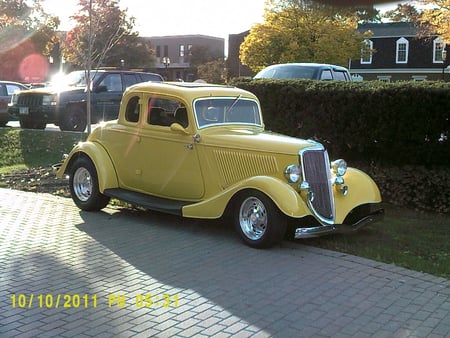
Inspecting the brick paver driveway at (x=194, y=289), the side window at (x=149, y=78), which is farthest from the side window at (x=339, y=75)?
the brick paver driveway at (x=194, y=289)

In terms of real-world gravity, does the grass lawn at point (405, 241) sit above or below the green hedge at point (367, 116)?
below

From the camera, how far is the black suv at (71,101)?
16.2 meters

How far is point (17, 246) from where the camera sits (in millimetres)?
6098

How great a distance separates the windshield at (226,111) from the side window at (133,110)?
103 cm

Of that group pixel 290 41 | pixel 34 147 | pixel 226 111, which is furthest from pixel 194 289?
pixel 290 41

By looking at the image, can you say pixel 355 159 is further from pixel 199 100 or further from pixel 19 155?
pixel 19 155

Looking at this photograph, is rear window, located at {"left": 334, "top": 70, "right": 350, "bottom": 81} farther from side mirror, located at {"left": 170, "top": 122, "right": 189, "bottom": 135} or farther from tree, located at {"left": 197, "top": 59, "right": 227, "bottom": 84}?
tree, located at {"left": 197, "top": 59, "right": 227, "bottom": 84}

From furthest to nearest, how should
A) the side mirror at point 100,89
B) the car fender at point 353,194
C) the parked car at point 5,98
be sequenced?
the parked car at point 5,98, the side mirror at point 100,89, the car fender at point 353,194

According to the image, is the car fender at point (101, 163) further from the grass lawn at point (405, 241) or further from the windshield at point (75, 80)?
the windshield at point (75, 80)

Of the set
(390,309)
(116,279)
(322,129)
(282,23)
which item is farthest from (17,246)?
(282,23)

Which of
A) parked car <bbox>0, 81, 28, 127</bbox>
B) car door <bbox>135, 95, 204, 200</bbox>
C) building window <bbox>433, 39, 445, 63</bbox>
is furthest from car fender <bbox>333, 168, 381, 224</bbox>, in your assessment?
building window <bbox>433, 39, 445, 63</bbox>

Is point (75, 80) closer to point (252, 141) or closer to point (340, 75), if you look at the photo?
point (340, 75)

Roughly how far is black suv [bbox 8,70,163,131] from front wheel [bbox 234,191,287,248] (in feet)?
35.6

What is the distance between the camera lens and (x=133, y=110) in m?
7.80
